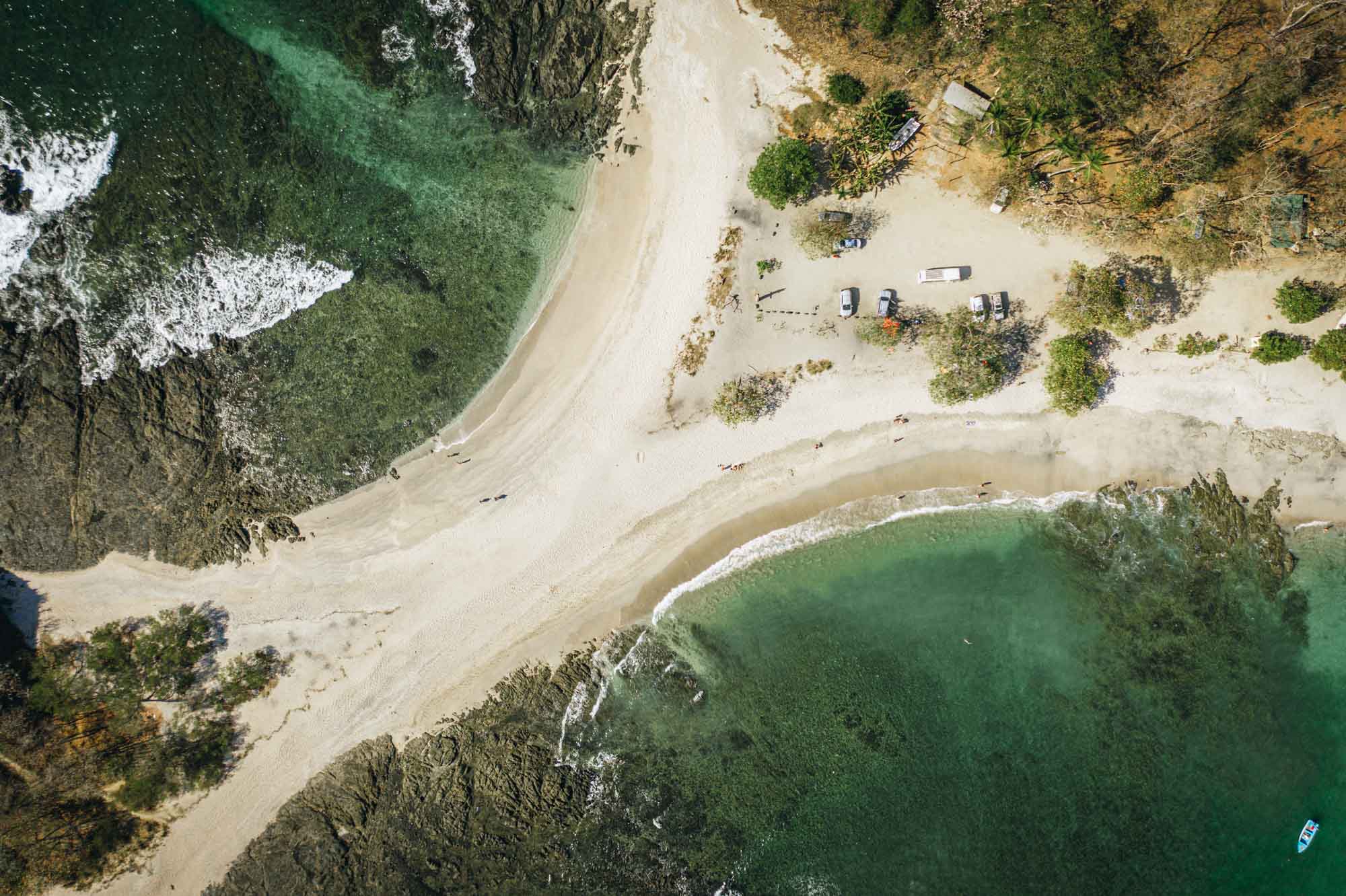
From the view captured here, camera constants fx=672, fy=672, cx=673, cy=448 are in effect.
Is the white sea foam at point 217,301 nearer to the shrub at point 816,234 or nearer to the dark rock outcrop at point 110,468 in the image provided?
the dark rock outcrop at point 110,468

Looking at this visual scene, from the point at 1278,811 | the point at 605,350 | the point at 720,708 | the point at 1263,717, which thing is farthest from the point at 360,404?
the point at 1278,811

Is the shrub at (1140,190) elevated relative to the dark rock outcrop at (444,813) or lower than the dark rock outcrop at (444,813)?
elevated

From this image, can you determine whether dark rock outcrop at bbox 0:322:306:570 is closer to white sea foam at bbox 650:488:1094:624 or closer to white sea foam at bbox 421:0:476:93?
white sea foam at bbox 650:488:1094:624

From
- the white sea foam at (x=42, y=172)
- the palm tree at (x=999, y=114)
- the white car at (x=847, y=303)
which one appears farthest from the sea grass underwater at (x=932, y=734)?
the white sea foam at (x=42, y=172)

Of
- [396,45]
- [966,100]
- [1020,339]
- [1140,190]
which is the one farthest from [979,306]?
[396,45]

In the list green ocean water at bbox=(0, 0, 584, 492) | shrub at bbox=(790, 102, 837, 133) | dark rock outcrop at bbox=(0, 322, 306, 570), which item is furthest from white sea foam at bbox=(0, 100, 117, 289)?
shrub at bbox=(790, 102, 837, 133)

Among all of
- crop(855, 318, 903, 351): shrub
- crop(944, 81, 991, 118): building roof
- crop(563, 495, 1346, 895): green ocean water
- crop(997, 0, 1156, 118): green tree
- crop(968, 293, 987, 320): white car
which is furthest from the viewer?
crop(563, 495, 1346, 895): green ocean water
